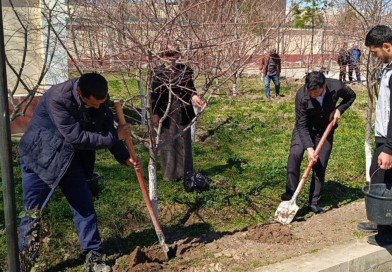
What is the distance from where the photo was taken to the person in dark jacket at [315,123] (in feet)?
16.3

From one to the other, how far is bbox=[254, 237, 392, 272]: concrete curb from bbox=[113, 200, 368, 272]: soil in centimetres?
12

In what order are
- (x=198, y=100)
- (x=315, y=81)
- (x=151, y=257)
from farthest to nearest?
(x=315, y=81) → (x=198, y=100) → (x=151, y=257)

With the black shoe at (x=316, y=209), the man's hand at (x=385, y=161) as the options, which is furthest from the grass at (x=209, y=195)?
the man's hand at (x=385, y=161)

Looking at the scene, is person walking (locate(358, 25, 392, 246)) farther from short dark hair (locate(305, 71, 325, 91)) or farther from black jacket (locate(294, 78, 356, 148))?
black jacket (locate(294, 78, 356, 148))

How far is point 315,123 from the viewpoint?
5113mm

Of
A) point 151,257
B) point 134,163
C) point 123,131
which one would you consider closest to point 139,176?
point 134,163

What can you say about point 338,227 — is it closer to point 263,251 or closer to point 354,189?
point 263,251

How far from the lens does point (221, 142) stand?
8.37m

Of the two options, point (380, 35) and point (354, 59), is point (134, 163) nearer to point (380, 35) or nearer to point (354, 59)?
point (380, 35)

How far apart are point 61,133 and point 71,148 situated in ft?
0.47

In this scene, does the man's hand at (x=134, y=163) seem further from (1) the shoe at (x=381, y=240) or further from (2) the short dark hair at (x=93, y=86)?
(1) the shoe at (x=381, y=240)

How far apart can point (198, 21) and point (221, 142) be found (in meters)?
4.46

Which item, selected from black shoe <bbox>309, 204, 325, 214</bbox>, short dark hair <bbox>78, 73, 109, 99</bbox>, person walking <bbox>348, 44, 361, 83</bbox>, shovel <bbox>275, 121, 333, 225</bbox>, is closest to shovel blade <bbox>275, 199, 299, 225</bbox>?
shovel <bbox>275, 121, 333, 225</bbox>

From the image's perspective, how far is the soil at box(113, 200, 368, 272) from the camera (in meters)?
3.74
